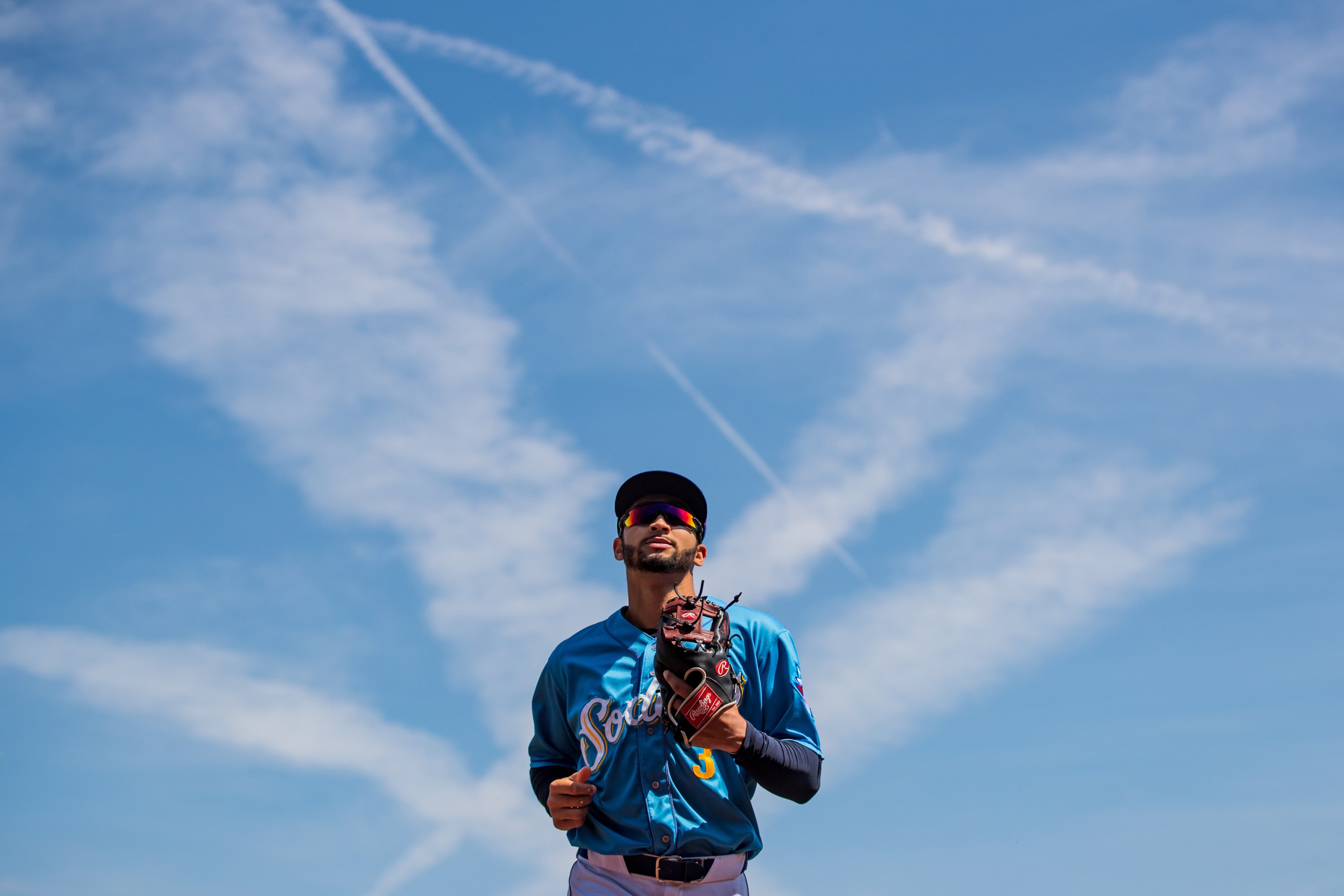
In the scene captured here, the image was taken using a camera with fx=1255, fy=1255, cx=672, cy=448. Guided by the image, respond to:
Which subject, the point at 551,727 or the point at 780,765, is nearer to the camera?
the point at 780,765

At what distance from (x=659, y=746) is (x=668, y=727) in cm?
50

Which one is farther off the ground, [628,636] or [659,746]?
[628,636]

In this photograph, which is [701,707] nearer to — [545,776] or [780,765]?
[780,765]

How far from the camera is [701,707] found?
6840 millimetres

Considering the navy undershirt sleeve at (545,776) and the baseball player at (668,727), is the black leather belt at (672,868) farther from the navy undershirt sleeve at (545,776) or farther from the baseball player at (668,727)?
the navy undershirt sleeve at (545,776)

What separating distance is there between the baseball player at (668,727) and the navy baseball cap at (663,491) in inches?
0.4

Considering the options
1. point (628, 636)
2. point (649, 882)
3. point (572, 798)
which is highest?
point (628, 636)

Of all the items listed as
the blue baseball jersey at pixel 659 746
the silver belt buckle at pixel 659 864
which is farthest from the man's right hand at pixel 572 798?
the silver belt buckle at pixel 659 864

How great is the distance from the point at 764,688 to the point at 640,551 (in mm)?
1165

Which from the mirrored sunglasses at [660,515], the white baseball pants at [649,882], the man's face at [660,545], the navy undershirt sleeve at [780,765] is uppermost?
the mirrored sunglasses at [660,515]

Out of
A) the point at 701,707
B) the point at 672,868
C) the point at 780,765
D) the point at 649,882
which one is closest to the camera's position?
the point at 701,707

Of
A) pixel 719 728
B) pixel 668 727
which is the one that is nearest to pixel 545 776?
pixel 668 727

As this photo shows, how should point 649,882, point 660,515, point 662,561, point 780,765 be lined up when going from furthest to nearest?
1. point 660,515
2. point 662,561
3. point 649,882
4. point 780,765

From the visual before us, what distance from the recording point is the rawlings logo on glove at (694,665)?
270 inches
